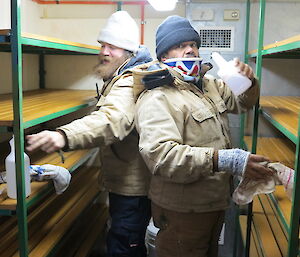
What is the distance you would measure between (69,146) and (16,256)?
0.72m

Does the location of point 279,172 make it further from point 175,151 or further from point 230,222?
point 230,222

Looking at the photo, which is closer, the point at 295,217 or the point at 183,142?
the point at 295,217

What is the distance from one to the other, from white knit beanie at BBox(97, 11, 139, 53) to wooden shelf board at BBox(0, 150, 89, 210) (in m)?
0.79

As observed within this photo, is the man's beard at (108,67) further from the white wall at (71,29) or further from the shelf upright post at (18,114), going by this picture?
the white wall at (71,29)

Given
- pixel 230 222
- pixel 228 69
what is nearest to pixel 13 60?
pixel 228 69

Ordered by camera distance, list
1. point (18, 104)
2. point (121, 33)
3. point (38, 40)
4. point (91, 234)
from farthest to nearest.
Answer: point (91, 234)
point (121, 33)
point (38, 40)
point (18, 104)

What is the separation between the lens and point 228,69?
1733 millimetres

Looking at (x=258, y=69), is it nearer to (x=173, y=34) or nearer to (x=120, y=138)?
(x=173, y=34)

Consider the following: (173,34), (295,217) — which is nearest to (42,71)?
(173,34)

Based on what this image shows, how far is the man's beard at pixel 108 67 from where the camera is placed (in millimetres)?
2305

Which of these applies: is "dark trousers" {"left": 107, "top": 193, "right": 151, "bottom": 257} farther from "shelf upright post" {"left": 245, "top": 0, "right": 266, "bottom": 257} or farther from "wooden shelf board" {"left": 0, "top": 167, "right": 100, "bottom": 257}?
"shelf upright post" {"left": 245, "top": 0, "right": 266, "bottom": 257}

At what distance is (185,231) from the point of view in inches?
71.4

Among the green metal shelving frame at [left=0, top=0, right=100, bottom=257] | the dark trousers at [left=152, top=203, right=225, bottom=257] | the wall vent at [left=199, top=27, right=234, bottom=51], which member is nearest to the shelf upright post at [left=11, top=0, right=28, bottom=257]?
the green metal shelving frame at [left=0, top=0, right=100, bottom=257]

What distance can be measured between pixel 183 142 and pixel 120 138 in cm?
32
